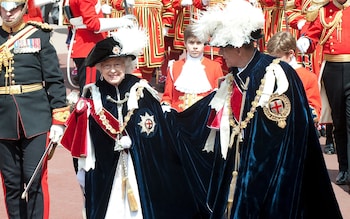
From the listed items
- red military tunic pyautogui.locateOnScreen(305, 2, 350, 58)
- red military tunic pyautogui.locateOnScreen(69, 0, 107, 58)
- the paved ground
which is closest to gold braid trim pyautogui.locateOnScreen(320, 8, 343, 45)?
red military tunic pyautogui.locateOnScreen(305, 2, 350, 58)

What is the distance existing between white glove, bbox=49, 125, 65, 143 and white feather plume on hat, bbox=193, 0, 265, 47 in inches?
47.0

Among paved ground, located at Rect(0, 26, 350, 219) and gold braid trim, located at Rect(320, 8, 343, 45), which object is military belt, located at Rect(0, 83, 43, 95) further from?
gold braid trim, located at Rect(320, 8, 343, 45)

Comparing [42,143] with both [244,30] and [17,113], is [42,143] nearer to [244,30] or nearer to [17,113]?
[17,113]

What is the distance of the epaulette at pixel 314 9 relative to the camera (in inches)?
302

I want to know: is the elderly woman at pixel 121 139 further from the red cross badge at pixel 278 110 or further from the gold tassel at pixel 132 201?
the red cross badge at pixel 278 110

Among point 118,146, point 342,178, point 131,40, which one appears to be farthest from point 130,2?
point 118,146

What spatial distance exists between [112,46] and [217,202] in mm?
1178

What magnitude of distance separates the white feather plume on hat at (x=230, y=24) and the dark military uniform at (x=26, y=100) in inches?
48.2

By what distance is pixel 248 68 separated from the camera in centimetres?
520

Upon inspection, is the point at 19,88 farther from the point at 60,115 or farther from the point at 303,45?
the point at 303,45

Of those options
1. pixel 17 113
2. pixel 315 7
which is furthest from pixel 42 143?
pixel 315 7

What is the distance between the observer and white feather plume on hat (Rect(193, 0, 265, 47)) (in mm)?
5062

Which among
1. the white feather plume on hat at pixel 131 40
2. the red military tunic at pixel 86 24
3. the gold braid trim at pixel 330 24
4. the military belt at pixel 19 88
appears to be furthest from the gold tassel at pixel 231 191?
the red military tunic at pixel 86 24

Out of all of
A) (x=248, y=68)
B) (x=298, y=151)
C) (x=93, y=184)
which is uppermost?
(x=248, y=68)
